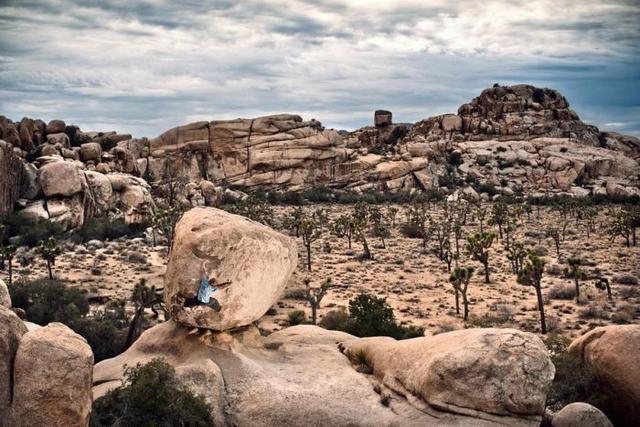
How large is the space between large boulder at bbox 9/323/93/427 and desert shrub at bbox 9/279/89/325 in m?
19.2

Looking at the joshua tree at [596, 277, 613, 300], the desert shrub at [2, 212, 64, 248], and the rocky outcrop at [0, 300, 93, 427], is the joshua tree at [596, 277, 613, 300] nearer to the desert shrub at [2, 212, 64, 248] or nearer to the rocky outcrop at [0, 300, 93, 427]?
the rocky outcrop at [0, 300, 93, 427]

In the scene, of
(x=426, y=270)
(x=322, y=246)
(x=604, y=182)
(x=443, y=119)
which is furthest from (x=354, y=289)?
(x=443, y=119)

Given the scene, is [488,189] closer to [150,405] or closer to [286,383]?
[286,383]

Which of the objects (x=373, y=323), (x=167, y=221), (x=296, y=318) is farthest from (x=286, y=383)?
(x=167, y=221)

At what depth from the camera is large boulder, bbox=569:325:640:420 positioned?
15305 mm

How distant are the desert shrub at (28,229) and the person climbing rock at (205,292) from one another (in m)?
37.6

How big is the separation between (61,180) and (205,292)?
47.1m

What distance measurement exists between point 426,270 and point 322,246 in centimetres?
1272

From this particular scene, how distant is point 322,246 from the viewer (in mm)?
60500

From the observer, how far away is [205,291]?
16312 millimetres

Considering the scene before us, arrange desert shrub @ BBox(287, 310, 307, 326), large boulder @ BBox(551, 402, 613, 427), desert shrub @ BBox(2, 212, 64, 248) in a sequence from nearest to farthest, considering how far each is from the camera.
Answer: large boulder @ BBox(551, 402, 613, 427), desert shrub @ BBox(287, 310, 307, 326), desert shrub @ BBox(2, 212, 64, 248)

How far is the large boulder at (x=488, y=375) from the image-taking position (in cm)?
1340

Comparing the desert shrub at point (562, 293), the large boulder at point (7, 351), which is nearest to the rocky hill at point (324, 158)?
the desert shrub at point (562, 293)

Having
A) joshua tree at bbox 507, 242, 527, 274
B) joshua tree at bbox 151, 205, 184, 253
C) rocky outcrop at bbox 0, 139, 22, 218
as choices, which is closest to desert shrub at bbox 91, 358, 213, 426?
joshua tree at bbox 507, 242, 527, 274
